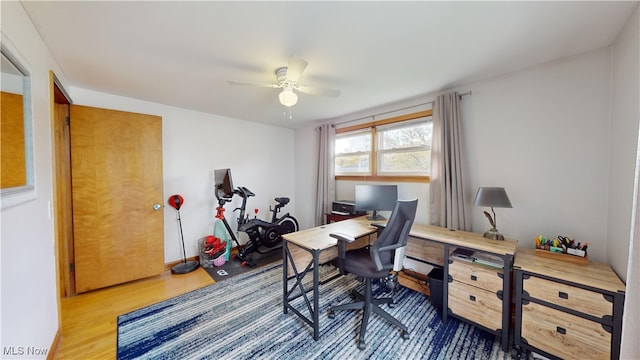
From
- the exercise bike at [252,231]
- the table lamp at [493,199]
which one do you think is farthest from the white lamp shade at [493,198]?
the exercise bike at [252,231]

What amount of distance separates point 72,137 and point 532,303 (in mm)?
4639

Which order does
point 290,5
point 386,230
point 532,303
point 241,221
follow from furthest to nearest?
point 241,221 → point 386,230 → point 532,303 → point 290,5

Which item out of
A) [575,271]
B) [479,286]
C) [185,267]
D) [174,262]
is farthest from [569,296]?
[174,262]

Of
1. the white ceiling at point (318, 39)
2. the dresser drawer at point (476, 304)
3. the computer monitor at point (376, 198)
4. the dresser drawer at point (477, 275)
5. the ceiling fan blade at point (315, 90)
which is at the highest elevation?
the white ceiling at point (318, 39)

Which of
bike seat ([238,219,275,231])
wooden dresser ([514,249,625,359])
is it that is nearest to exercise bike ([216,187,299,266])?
bike seat ([238,219,275,231])

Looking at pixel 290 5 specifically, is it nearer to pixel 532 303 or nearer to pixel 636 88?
pixel 636 88

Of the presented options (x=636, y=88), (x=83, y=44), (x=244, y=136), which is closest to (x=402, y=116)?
(x=636, y=88)

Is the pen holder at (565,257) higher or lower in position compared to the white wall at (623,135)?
lower

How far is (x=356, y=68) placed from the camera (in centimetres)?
209

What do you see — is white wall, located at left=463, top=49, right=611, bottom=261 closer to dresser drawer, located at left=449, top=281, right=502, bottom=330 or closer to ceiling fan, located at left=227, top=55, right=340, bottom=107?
dresser drawer, located at left=449, top=281, right=502, bottom=330

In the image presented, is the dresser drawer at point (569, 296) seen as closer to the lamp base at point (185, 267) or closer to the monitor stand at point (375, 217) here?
the monitor stand at point (375, 217)

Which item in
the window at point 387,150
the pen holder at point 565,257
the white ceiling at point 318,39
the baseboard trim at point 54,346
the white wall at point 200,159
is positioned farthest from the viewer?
the white wall at point 200,159

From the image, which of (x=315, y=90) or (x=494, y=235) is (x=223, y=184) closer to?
(x=315, y=90)

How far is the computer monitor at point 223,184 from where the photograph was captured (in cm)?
301
